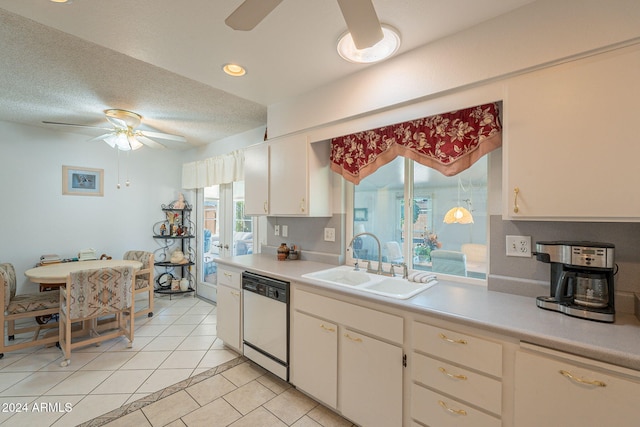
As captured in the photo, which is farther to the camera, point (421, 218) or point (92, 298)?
point (92, 298)

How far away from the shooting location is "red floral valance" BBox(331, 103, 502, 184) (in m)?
1.61

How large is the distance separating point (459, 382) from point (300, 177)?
1782 mm

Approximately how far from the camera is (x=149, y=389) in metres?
2.08

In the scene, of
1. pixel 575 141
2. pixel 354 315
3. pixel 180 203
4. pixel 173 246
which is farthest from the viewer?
pixel 173 246

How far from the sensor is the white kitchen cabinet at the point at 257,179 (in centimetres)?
270

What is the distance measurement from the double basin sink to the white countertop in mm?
98

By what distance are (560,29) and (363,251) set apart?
1.82 metres

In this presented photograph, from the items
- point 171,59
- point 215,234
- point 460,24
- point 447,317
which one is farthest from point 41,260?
point 460,24

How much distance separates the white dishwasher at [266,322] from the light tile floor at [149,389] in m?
0.18

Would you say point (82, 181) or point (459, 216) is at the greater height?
point (82, 181)

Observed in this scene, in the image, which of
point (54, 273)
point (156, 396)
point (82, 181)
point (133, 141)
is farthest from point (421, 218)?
→ point (82, 181)

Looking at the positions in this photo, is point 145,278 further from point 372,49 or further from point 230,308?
point 372,49

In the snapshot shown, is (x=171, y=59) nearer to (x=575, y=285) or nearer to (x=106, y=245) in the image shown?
(x=575, y=285)

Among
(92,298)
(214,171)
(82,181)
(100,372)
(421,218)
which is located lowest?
(100,372)
